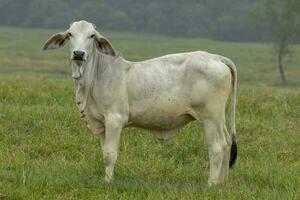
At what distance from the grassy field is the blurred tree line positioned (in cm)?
8330

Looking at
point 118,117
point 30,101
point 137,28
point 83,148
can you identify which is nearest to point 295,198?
point 118,117

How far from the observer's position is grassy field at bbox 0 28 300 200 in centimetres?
719

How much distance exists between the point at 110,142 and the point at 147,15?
10600 centimetres

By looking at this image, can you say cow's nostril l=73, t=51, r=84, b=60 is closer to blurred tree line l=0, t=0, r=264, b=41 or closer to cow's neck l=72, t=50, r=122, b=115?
cow's neck l=72, t=50, r=122, b=115

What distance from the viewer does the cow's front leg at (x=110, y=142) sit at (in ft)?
24.9

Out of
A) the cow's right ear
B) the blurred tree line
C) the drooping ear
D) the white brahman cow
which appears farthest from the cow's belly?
the blurred tree line

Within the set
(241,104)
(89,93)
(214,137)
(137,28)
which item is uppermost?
(89,93)

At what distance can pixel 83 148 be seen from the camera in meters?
9.63

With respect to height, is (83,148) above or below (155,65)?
below

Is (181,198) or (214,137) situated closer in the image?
(181,198)

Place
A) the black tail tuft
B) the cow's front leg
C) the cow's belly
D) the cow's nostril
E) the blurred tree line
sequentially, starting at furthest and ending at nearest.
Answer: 1. the blurred tree line
2. the black tail tuft
3. the cow's belly
4. the cow's front leg
5. the cow's nostril

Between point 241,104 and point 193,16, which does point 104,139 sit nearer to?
point 241,104

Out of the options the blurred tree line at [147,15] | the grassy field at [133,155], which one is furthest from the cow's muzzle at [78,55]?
the blurred tree line at [147,15]

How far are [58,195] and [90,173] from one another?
135 cm
